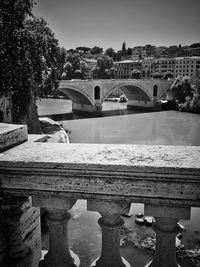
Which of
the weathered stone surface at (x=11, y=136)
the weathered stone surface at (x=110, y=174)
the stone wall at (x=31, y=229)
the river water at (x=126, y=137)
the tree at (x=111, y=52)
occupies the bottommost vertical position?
the river water at (x=126, y=137)

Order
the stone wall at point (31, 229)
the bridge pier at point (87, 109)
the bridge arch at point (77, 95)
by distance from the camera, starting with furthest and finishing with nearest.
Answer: the bridge pier at point (87, 109)
the bridge arch at point (77, 95)
the stone wall at point (31, 229)

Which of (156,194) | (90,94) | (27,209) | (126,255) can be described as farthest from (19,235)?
(90,94)

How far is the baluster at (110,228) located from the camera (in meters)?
1.68

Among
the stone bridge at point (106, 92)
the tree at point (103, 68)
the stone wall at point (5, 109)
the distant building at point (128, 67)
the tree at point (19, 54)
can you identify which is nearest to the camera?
the tree at point (19, 54)

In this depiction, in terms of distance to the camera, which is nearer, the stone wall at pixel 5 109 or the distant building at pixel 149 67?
the stone wall at pixel 5 109

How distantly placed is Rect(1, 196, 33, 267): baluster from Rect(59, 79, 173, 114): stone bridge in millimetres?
30099

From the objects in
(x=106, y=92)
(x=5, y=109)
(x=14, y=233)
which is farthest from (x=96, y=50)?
(x=14, y=233)

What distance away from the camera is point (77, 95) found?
35.8 meters

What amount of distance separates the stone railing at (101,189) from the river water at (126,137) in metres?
5.20

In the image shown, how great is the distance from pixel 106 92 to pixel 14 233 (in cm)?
3576

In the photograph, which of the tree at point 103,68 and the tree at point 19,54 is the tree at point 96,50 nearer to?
the tree at point 103,68

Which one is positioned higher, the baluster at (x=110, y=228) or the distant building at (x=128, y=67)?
the distant building at (x=128, y=67)

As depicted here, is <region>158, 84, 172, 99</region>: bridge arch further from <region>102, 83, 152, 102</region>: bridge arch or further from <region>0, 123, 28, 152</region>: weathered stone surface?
<region>0, 123, 28, 152</region>: weathered stone surface

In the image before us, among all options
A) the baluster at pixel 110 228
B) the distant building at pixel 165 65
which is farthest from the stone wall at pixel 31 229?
the distant building at pixel 165 65
